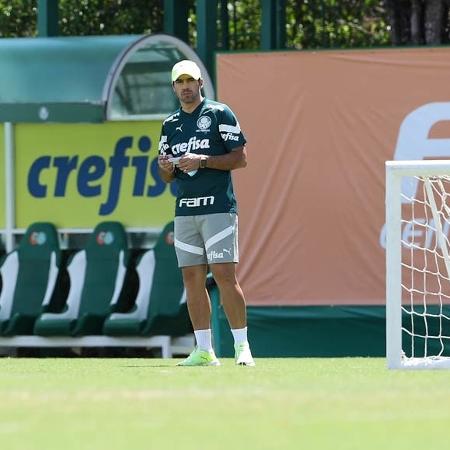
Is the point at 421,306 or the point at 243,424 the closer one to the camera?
the point at 243,424

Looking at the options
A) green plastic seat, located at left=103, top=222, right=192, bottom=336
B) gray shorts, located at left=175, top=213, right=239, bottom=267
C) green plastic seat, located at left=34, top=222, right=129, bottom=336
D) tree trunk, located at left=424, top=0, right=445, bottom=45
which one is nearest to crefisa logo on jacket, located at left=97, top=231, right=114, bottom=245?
green plastic seat, located at left=34, top=222, right=129, bottom=336

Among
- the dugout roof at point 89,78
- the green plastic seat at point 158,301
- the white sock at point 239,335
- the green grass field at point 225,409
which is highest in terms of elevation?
the dugout roof at point 89,78

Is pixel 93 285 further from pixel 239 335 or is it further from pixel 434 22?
pixel 434 22

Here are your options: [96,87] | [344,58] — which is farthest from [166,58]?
[344,58]

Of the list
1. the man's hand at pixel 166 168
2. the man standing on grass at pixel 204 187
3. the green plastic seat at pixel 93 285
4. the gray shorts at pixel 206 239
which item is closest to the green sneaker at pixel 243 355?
the man standing on grass at pixel 204 187

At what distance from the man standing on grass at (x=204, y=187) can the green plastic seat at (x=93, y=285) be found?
15.6ft

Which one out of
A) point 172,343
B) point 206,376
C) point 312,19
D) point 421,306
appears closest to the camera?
point 206,376

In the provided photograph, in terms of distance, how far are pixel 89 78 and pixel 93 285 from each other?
206cm

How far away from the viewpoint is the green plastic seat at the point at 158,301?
1581 cm

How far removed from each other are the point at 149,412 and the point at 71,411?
0.37 meters

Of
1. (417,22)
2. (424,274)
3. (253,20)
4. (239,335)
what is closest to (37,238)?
(424,274)

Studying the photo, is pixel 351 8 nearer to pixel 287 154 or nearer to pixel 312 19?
pixel 312 19

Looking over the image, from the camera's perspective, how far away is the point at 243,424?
7.29 metres

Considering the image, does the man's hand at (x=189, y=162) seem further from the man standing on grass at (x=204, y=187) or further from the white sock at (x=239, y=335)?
the white sock at (x=239, y=335)
